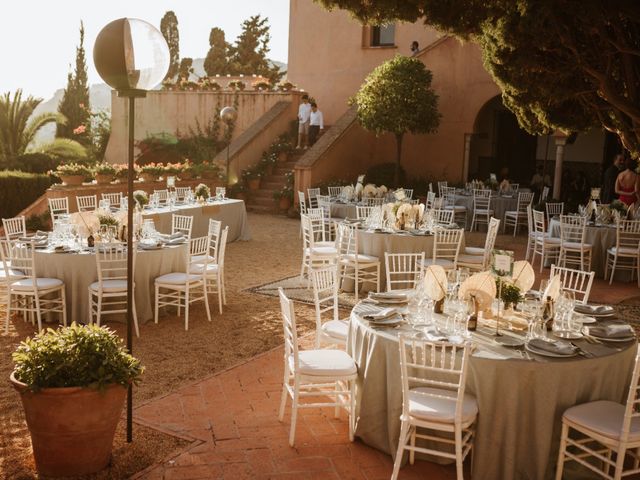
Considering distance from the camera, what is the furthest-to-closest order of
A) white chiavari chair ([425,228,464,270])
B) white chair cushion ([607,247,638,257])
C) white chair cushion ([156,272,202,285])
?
white chair cushion ([607,247,638,257]), white chiavari chair ([425,228,464,270]), white chair cushion ([156,272,202,285])

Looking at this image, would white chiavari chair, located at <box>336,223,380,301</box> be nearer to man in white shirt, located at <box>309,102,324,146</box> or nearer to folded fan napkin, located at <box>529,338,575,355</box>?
folded fan napkin, located at <box>529,338,575,355</box>

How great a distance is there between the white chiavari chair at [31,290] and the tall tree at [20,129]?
13.5 meters

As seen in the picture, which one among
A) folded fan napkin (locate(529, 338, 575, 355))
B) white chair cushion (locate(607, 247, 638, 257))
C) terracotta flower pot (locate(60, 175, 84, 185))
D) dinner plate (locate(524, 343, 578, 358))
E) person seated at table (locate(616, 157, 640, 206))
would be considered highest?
person seated at table (locate(616, 157, 640, 206))

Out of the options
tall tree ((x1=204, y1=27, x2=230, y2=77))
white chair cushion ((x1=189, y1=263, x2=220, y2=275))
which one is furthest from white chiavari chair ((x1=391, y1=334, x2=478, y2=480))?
tall tree ((x1=204, y1=27, x2=230, y2=77))

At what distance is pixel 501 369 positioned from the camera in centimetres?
395

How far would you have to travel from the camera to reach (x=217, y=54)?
90.9 ft

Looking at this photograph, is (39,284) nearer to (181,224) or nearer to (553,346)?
(181,224)

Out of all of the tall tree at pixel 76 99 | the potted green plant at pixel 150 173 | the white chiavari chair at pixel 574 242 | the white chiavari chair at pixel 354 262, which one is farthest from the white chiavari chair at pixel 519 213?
the tall tree at pixel 76 99

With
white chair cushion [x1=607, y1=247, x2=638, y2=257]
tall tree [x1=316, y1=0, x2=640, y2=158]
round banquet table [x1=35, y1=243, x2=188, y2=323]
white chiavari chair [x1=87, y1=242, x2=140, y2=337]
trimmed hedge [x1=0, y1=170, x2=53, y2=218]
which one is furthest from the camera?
trimmed hedge [x1=0, y1=170, x2=53, y2=218]

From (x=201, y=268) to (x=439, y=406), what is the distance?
14.5 feet

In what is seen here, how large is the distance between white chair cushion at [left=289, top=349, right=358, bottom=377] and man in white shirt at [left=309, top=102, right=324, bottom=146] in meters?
14.1

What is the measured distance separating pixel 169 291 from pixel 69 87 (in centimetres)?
2368

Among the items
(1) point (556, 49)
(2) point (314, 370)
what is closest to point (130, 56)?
(2) point (314, 370)

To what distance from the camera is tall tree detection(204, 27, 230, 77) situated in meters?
27.5
